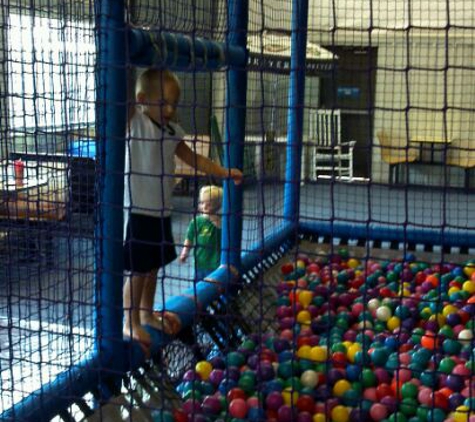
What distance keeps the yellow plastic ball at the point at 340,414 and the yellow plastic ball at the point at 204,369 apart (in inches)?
16.0

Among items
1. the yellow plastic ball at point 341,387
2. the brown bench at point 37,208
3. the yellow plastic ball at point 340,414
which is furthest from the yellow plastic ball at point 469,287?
the brown bench at point 37,208

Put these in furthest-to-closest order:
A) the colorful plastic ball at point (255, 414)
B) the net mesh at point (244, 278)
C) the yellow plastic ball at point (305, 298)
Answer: the yellow plastic ball at point (305, 298)
the colorful plastic ball at point (255, 414)
the net mesh at point (244, 278)

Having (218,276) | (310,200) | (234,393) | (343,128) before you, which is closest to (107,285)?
(234,393)

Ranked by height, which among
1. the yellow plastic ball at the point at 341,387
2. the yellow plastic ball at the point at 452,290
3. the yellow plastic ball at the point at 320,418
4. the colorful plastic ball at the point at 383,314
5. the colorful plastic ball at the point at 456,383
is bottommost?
the yellow plastic ball at the point at 320,418

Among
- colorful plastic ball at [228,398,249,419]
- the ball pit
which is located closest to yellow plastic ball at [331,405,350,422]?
the ball pit

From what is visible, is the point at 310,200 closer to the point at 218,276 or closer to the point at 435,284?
the point at 435,284

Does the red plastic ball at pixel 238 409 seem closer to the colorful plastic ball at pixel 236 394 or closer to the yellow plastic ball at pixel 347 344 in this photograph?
the colorful plastic ball at pixel 236 394

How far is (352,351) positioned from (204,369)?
46 centimetres

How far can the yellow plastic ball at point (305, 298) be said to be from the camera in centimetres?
279

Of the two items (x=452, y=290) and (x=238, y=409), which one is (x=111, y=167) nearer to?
(x=238, y=409)

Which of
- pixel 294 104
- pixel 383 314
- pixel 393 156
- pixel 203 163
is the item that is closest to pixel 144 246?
pixel 203 163

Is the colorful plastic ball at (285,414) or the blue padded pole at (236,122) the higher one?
the blue padded pole at (236,122)

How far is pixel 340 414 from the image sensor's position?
6.17 feet

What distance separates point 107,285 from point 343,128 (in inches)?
254
